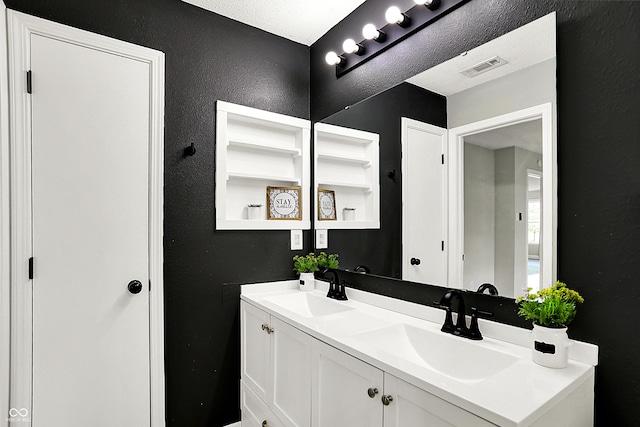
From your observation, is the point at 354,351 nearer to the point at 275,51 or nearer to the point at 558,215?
the point at 558,215

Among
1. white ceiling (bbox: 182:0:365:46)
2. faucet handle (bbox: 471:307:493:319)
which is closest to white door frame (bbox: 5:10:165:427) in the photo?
white ceiling (bbox: 182:0:365:46)

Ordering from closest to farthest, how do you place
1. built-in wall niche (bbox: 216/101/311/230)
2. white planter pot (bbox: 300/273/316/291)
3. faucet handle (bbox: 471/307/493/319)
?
faucet handle (bbox: 471/307/493/319)
built-in wall niche (bbox: 216/101/311/230)
white planter pot (bbox: 300/273/316/291)

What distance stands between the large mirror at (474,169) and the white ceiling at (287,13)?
0.65m

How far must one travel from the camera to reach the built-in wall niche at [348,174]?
2.02 meters

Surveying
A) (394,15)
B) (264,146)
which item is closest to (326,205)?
(264,146)

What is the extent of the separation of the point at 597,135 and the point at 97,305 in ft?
7.31

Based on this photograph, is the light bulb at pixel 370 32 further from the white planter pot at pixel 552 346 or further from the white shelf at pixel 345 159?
the white planter pot at pixel 552 346

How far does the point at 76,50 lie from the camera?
1.69m

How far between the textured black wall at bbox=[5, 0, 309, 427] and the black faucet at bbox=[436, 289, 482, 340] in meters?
1.24

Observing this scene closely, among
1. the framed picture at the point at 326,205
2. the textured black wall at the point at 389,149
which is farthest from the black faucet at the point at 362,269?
the framed picture at the point at 326,205

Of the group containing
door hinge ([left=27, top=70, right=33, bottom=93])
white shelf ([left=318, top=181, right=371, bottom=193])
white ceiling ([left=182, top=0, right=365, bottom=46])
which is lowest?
white shelf ([left=318, top=181, right=371, bottom=193])

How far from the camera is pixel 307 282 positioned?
226 centimetres

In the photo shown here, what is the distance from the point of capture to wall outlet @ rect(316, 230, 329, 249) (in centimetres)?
237

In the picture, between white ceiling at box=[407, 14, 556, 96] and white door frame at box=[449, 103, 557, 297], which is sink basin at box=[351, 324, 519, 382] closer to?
white door frame at box=[449, 103, 557, 297]
